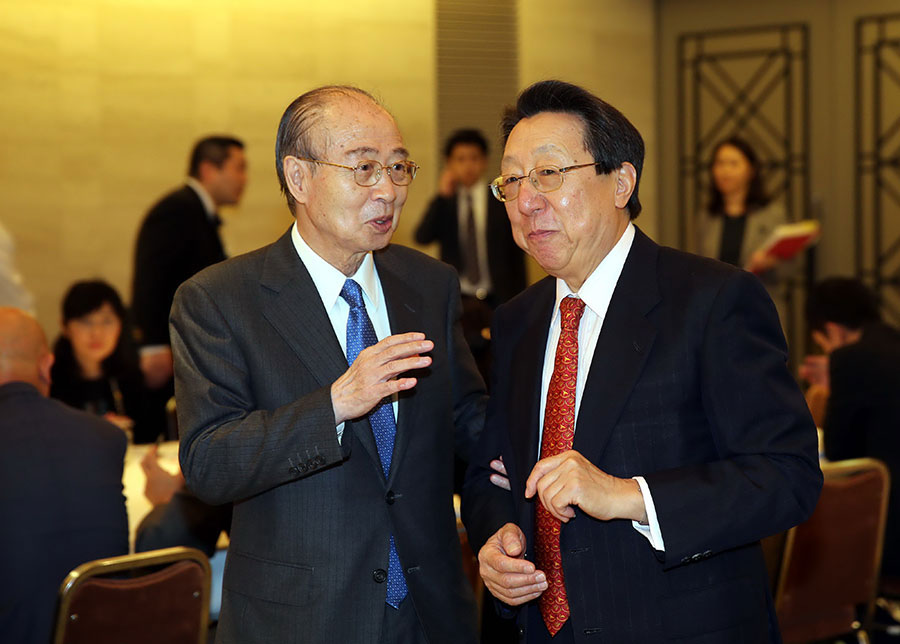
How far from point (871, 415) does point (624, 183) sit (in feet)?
8.80

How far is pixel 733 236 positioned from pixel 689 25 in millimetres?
3260

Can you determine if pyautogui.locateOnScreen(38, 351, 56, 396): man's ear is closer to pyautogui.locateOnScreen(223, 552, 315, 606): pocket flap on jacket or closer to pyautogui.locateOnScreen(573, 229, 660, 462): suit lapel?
pyautogui.locateOnScreen(223, 552, 315, 606): pocket flap on jacket

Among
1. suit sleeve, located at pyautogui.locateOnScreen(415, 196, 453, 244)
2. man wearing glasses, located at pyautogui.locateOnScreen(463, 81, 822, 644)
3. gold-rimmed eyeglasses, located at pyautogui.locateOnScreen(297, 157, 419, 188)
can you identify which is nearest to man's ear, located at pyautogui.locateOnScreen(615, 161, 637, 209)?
man wearing glasses, located at pyautogui.locateOnScreen(463, 81, 822, 644)

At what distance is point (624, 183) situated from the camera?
218 centimetres

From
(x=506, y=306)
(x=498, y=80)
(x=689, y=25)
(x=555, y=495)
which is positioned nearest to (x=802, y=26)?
(x=689, y=25)

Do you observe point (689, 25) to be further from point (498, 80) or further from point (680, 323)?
point (680, 323)

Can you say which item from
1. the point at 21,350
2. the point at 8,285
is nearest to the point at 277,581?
the point at 21,350

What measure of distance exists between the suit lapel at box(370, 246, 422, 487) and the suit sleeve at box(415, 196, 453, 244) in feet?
15.8

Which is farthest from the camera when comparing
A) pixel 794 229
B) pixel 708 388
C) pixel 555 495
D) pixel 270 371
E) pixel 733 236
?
pixel 733 236

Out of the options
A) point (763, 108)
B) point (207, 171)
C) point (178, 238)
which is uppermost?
point (763, 108)

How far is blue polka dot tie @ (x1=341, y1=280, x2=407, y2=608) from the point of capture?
2225 millimetres

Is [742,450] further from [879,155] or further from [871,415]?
[879,155]

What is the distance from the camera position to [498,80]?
900 centimetres

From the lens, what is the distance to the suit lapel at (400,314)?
7.36 feet
